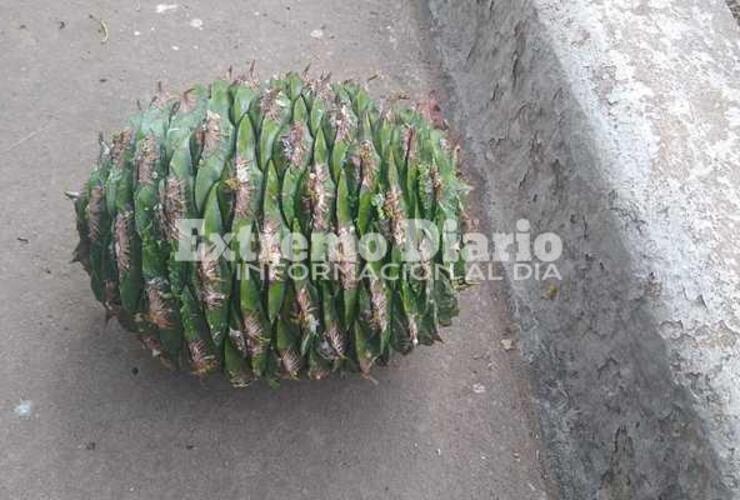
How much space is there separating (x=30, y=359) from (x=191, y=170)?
575 mm

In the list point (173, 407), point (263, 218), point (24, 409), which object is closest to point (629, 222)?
point (263, 218)

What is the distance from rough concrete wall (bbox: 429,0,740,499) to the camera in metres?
1.30

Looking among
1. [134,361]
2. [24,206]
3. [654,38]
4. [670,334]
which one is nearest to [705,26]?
[654,38]

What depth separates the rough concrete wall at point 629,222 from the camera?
4.28 ft

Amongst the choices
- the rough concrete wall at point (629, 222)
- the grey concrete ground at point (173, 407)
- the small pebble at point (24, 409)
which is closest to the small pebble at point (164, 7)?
the grey concrete ground at point (173, 407)

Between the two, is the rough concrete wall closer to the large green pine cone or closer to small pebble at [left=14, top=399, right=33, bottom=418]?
the large green pine cone

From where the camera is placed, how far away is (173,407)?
1.56 metres

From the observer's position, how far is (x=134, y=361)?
1601 millimetres

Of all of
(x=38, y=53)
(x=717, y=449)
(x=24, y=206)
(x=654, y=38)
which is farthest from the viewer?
(x=38, y=53)

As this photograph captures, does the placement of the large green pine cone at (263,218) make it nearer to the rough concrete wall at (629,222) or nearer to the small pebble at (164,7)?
the rough concrete wall at (629,222)

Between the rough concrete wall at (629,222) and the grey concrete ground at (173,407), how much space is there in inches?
5.1

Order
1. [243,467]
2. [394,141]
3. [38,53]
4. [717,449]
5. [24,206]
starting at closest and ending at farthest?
[717,449] < [394,141] < [243,467] < [24,206] < [38,53]

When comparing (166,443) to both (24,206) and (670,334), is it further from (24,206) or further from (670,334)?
(670,334)

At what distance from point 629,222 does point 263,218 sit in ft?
2.02
